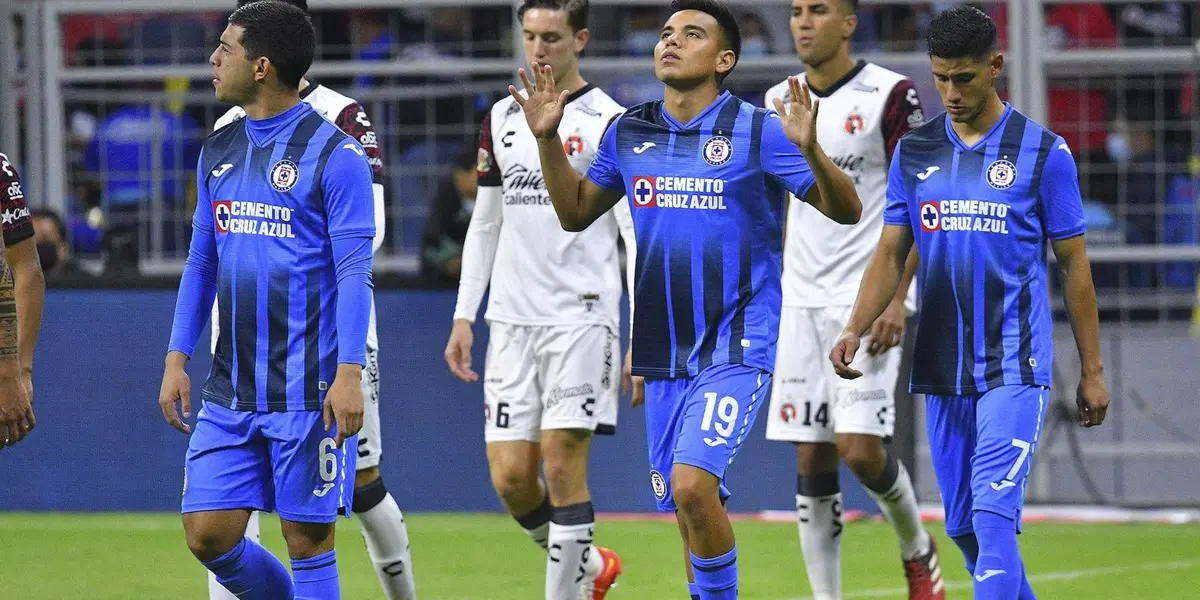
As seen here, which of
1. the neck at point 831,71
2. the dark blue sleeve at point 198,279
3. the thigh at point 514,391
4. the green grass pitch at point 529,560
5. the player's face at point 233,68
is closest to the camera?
the player's face at point 233,68

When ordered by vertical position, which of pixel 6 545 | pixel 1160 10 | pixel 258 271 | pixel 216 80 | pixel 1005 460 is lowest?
pixel 6 545

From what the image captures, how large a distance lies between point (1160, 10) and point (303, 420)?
7687 mm

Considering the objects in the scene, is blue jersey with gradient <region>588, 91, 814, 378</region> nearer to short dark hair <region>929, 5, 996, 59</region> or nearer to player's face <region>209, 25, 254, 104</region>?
short dark hair <region>929, 5, 996, 59</region>

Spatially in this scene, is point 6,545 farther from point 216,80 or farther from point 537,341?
point 216,80

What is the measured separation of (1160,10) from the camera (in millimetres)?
11281

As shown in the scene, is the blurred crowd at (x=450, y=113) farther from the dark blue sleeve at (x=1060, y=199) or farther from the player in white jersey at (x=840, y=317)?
the dark blue sleeve at (x=1060, y=199)

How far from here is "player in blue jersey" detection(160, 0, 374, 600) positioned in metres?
5.29

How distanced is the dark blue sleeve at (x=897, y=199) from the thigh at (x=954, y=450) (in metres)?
0.60

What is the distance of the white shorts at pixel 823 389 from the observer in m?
7.29

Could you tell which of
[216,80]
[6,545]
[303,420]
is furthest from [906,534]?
[6,545]

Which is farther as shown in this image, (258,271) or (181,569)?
(181,569)

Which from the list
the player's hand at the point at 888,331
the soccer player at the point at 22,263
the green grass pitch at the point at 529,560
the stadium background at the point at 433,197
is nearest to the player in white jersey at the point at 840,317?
the player's hand at the point at 888,331

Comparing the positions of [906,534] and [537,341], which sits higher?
[537,341]

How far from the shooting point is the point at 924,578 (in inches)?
293
